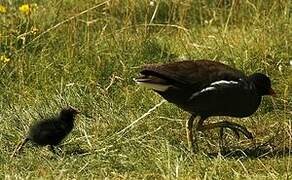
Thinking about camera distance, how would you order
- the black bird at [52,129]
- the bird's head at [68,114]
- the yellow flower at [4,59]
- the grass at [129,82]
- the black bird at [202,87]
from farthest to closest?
the yellow flower at [4,59], the bird's head at [68,114], the black bird at [52,129], the black bird at [202,87], the grass at [129,82]

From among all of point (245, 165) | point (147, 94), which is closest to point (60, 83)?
point (147, 94)

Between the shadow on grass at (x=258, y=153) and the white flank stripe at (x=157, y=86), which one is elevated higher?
the white flank stripe at (x=157, y=86)

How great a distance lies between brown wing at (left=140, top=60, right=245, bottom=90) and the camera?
5.23m

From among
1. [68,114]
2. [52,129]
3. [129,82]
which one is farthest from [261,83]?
[129,82]

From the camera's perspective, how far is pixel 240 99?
531 centimetres

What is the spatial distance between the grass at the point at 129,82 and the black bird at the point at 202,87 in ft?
0.99

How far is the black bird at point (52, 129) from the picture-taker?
543 cm

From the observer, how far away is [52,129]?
5465 mm

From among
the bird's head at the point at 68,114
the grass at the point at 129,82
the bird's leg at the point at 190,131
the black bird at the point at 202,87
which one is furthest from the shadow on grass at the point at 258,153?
the bird's head at the point at 68,114

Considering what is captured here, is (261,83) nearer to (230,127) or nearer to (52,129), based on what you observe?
(230,127)

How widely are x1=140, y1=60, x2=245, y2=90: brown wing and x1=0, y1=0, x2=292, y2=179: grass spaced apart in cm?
46

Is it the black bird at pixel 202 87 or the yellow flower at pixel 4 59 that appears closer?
the black bird at pixel 202 87

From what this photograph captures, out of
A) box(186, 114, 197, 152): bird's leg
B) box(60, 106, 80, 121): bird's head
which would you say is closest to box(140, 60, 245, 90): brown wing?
box(186, 114, 197, 152): bird's leg

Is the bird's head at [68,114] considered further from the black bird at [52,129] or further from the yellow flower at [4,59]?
the yellow flower at [4,59]
